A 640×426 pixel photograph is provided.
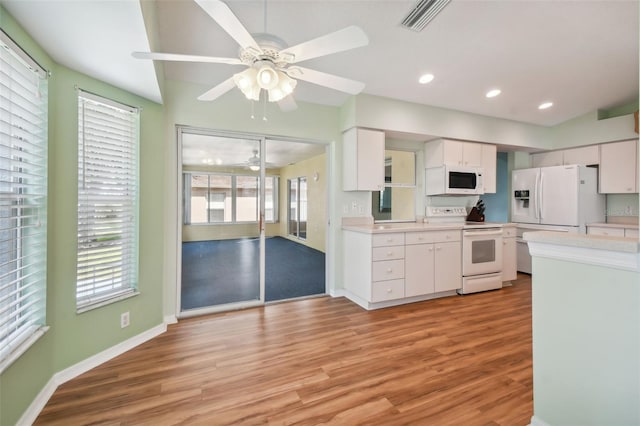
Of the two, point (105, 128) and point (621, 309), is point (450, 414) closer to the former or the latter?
point (621, 309)

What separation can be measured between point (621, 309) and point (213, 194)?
3.48 m

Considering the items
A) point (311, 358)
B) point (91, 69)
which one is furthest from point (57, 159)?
point (311, 358)

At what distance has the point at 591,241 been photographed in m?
1.22

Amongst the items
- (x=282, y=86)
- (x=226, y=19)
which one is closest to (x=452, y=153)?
(x=282, y=86)

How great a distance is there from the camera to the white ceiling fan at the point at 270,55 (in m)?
1.29

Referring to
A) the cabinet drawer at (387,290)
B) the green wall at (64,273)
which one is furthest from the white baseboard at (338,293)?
the green wall at (64,273)

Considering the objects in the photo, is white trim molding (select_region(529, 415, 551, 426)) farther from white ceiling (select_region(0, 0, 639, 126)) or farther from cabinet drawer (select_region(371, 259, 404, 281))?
white ceiling (select_region(0, 0, 639, 126))

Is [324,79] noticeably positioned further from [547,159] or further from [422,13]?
[547,159]

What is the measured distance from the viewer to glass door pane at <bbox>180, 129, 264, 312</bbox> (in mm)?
3133

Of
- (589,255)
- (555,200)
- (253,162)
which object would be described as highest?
(253,162)

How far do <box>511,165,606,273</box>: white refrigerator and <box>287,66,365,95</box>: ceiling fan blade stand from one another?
14.1ft

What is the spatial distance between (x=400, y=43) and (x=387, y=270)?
2439mm

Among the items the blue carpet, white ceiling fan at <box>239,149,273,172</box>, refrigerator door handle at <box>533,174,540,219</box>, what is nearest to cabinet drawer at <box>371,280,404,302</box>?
the blue carpet

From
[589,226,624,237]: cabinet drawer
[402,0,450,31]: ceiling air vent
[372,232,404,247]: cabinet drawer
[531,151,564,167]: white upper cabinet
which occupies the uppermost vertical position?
[402,0,450,31]: ceiling air vent
